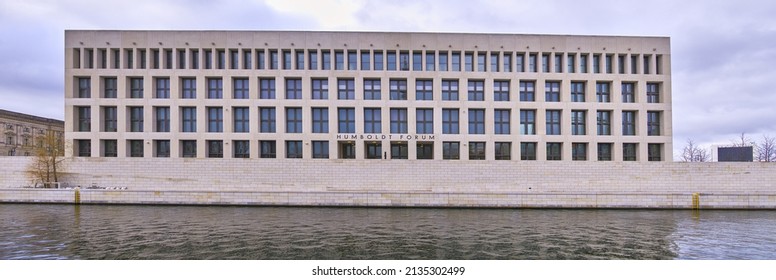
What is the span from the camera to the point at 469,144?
141 ft

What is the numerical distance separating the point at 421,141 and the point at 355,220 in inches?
780

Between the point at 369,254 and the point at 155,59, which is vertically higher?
the point at 155,59

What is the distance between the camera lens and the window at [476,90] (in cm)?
4397

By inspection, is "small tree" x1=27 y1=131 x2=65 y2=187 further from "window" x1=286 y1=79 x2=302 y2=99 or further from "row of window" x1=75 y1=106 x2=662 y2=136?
"window" x1=286 y1=79 x2=302 y2=99

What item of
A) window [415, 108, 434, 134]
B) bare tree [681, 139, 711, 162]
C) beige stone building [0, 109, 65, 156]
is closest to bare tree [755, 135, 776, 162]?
bare tree [681, 139, 711, 162]

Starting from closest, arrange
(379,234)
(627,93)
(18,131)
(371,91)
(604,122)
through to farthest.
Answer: (379,234), (371,91), (604,122), (627,93), (18,131)

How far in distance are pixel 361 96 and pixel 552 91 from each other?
20671 mm

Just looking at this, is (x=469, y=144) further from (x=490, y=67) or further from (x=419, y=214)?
(x=419, y=214)

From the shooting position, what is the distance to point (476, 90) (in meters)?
44.0

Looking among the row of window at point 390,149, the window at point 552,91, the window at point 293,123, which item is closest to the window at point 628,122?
the row of window at point 390,149

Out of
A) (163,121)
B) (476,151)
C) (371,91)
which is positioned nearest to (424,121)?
(476,151)

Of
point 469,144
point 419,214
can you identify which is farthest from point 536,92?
point 419,214

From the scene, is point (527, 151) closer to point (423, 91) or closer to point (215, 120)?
point (423, 91)

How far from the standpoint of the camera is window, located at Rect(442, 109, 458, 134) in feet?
142
